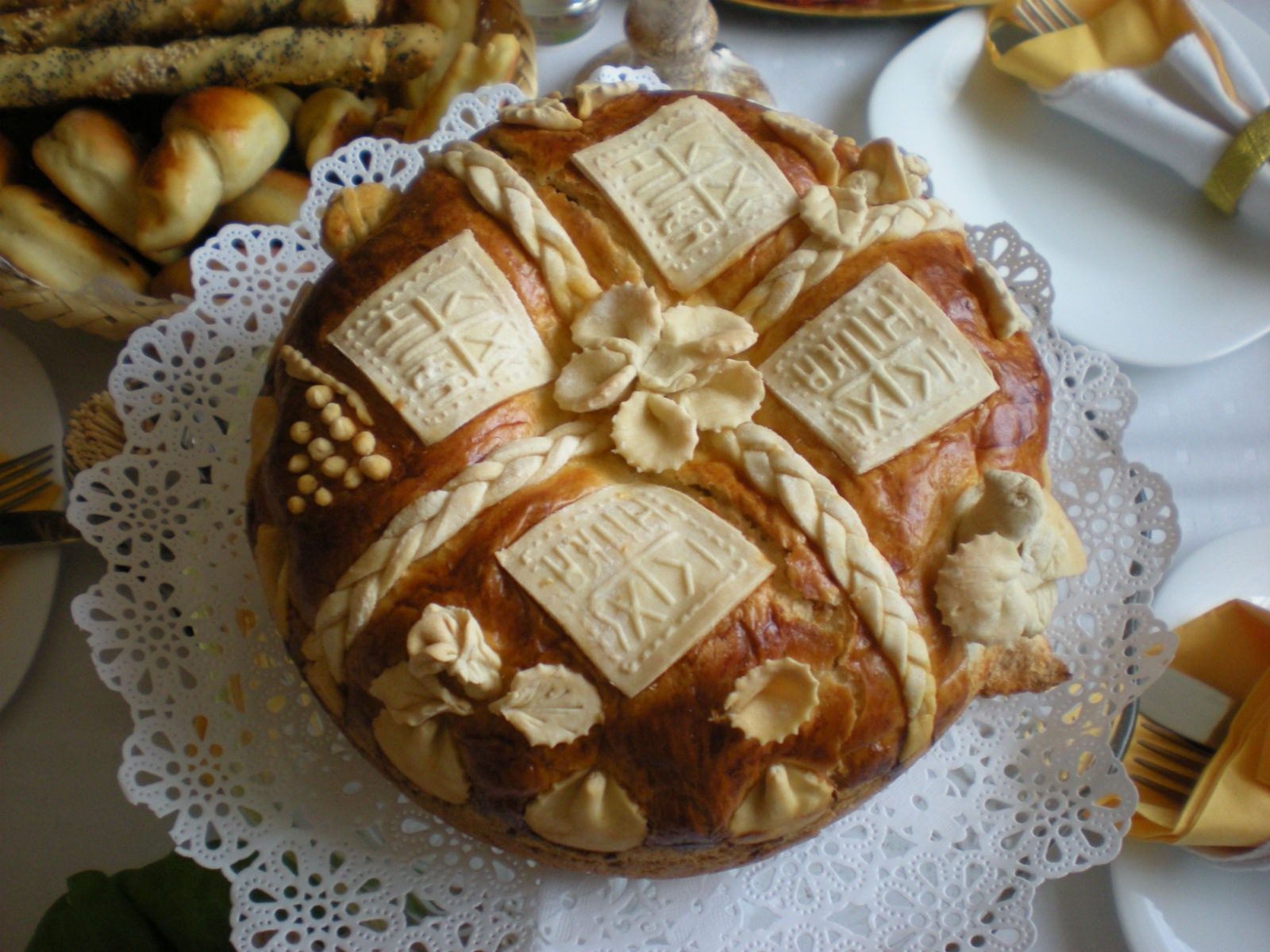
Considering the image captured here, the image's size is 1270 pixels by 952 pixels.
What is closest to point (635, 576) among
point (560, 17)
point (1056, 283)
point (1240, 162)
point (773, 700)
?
point (773, 700)

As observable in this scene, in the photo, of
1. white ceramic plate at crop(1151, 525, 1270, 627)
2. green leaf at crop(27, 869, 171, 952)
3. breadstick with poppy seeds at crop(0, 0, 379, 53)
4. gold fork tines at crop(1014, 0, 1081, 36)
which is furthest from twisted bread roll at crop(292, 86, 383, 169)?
white ceramic plate at crop(1151, 525, 1270, 627)

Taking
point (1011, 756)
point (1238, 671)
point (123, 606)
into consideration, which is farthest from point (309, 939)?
point (1238, 671)

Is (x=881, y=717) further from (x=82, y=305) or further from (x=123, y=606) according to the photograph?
(x=82, y=305)

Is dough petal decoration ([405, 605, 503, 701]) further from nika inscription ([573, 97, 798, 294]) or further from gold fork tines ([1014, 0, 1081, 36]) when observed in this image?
gold fork tines ([1014, 0, 1081, 36])

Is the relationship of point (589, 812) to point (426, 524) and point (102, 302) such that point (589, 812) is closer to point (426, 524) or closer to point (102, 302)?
point (426, 524)

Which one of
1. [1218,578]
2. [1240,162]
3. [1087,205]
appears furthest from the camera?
[1087,205]

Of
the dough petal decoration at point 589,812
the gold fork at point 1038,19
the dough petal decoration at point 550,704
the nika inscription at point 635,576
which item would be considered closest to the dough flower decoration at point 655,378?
the nika inscription at point 635,576
